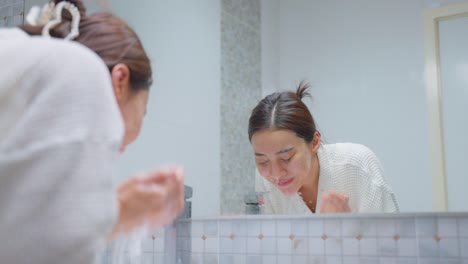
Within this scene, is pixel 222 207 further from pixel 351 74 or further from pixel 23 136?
pixel 23 136

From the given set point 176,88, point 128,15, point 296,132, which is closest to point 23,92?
point 296,132

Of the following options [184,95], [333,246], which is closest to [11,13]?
[184,95]

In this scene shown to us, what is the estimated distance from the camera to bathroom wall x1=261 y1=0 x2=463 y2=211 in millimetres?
1220

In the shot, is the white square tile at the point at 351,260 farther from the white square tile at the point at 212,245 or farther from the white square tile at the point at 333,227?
the white square tile at the point at 212,245

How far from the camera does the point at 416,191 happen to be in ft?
3.96

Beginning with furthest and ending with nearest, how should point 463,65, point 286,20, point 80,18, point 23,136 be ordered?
point 286,20 < point 463,65 < point 80,18 < point 23,136

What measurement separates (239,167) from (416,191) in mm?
449

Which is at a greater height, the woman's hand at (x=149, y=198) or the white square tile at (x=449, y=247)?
the woman's hand at (x=149, y=198)

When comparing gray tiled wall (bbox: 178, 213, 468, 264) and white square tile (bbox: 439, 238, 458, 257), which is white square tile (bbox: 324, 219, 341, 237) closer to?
gray tiled wall (bbox: 178, 213, 468, 264)

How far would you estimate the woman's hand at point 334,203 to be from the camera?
1.27 meters

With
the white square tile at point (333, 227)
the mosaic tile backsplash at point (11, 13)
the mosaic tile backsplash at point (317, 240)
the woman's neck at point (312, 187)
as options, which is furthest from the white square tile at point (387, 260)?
the mosaic tile backsplash at point (11, 13)

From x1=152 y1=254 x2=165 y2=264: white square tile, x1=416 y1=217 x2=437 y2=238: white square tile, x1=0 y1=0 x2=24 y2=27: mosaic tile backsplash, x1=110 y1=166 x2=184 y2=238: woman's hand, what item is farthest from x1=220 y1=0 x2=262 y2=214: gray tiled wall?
x1=0 y1=0 x2=24 y2=27: mosaic tile backsplash

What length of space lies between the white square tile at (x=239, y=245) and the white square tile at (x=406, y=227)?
14.9 inches

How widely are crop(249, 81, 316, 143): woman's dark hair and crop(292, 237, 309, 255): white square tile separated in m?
0.24
